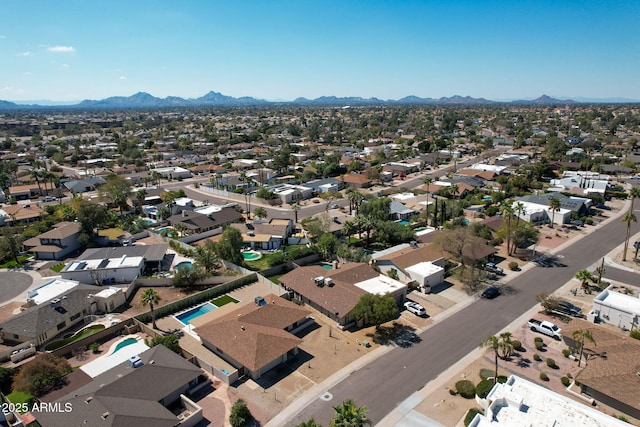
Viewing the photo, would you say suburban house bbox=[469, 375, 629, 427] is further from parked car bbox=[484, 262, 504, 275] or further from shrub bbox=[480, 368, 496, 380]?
parked car bbox=[484, 262, 504, 275]

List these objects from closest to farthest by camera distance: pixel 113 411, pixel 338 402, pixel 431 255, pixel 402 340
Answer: pixel 113 411
pixel 338 402
pixel 402 340
pixel 431 255

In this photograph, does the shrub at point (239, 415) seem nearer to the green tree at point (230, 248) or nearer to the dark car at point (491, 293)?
the green tree at point (230, 248)

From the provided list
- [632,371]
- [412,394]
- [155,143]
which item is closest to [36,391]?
[412,394]

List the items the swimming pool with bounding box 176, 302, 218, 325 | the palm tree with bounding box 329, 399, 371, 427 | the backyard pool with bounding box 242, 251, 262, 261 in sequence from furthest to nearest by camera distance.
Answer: the backyard pool with bounding box 242, 251, 262, 261, the swimming pool with bounding box 176, 302, 218, 325, the palm tree with bounding box 329, 399, 371, 427

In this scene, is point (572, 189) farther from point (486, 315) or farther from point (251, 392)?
point (251, 392)

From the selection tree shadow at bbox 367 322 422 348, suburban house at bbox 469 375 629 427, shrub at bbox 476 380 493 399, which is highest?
suburban house at bbox 469 375 629 427

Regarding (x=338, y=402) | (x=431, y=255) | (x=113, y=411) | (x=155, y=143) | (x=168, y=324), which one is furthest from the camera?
(x=155, y=143)

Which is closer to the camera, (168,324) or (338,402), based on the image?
(338,402)

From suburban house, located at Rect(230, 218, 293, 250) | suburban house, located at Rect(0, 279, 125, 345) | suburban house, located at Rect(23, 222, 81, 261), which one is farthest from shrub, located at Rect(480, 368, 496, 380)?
suburban house, located at Rect(23, 222, 81, 261)
